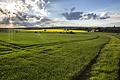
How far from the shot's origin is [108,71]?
23719 mm

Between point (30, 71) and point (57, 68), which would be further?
point (57, 68)

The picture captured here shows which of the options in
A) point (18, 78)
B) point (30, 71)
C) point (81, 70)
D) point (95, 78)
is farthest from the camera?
point (81, 70)

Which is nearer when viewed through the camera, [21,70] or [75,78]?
[75,78]

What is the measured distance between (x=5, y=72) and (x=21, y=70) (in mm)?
1712

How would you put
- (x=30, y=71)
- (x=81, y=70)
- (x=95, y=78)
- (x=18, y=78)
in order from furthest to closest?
(x=81, y=70) → (x=30, y=71) → (x=95, y=78) → (x=18, y=78)

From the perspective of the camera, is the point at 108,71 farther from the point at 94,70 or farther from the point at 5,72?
the point at 5,72

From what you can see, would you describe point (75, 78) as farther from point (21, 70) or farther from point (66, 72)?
point (21, 70)

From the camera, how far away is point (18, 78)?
1916cm

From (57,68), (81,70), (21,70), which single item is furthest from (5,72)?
(81,70)

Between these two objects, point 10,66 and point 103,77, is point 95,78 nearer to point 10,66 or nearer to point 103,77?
point 103,77

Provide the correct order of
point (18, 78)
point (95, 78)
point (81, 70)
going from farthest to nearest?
1. point (81, 70)
2. point (95, 78)
3. point (18, 78)

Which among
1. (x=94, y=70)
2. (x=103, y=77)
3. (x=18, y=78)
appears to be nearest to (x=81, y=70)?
(x=94, y=70)

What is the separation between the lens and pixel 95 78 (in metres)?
20.5

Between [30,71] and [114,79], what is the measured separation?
24.3 feet
